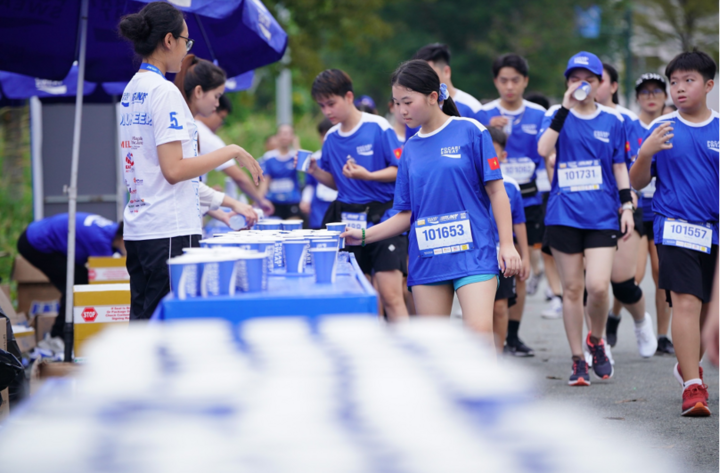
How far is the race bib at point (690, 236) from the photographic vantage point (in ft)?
15.9

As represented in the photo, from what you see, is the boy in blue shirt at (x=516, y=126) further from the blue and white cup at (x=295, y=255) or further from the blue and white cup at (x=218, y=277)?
the blue and white cup at (x=218, y=277)

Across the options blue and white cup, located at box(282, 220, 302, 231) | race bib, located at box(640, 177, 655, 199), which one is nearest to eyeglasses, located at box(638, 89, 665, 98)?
race bib, located at box(640, 177, 655, 199)

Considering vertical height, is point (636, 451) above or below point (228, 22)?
below

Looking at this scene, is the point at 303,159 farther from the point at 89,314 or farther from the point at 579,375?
the point at 579,375

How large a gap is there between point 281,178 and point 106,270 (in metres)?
6.00

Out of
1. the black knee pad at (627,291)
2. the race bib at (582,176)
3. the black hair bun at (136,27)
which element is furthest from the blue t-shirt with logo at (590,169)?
the black hair bun at (136,27)

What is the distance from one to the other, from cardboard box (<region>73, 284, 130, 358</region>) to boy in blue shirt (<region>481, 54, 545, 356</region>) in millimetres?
3163

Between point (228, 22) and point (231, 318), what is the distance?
369 cm

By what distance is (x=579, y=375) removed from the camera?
585 centimetres

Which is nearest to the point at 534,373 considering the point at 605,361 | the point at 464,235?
the point at 605,361

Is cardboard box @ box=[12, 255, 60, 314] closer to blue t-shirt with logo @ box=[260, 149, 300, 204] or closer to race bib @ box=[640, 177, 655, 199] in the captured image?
blue t-shirt with logo @ box=[260, 149, 300, 204]

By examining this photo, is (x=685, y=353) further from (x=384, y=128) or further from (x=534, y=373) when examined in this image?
(x=384, y=128)

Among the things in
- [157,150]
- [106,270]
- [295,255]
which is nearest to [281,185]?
[106,270]

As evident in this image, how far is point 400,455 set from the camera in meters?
1.65
